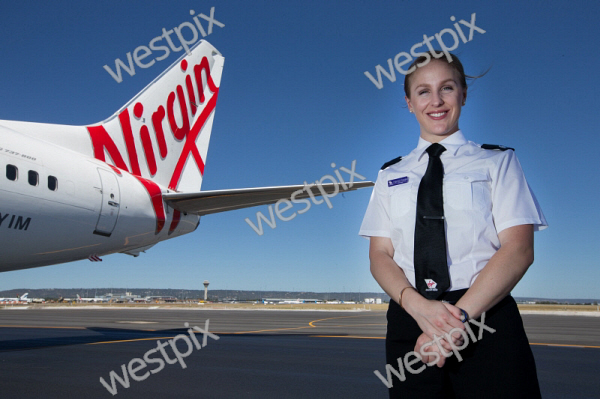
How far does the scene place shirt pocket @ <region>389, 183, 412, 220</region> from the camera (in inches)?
Answer: 84.2

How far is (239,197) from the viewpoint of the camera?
35.6ft

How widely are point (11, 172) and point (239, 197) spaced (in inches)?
180

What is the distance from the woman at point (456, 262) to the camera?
185cm

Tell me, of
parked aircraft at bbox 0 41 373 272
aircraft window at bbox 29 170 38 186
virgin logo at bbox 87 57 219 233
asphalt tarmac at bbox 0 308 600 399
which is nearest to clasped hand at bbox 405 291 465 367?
asphalt tarmac at bbox 0 308 600 399

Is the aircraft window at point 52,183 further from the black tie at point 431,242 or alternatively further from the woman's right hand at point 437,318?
the woman's right hand at point 437,318

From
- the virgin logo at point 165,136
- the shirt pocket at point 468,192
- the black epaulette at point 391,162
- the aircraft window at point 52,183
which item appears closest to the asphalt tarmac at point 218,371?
the aircraft window at point 52,183

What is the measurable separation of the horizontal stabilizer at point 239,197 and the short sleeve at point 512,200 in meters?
7.78

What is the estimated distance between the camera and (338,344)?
10.9 meters

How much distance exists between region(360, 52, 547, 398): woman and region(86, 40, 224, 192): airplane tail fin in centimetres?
1117

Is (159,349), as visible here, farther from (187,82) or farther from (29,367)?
(187,82)

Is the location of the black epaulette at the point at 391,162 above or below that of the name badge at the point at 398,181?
above

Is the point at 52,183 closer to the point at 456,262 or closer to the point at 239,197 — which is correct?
the point at 239,197

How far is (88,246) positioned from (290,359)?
5.36 m

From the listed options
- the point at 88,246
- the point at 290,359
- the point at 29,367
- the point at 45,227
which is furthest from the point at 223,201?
Answer: the point at 29,367
